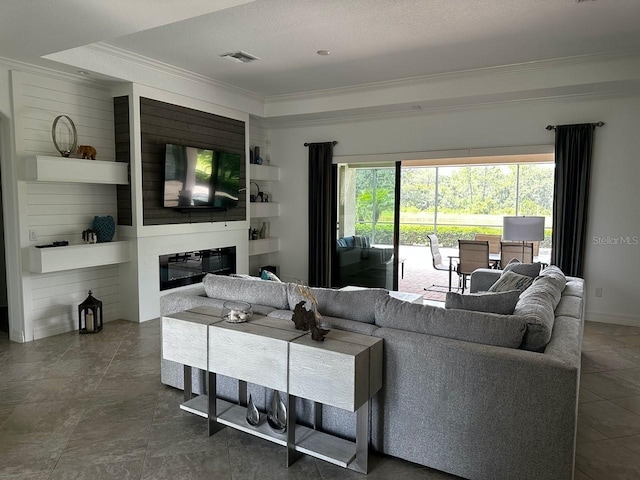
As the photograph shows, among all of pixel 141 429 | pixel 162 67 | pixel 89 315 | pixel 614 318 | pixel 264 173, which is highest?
pixel 162 67

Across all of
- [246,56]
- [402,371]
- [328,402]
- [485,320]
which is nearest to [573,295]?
[485,320]

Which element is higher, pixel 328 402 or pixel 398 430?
pixel 328 402

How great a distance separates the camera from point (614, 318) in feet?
18.3

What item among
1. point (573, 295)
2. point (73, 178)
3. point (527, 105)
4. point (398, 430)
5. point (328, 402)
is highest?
point (527, 105)

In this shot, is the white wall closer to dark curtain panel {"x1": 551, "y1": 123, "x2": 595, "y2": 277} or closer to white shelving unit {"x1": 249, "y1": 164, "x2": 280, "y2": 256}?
dark curtain panel {"x1": 551, "y1": 123, "x2": 595, "y2": 277}

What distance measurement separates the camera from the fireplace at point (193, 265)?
5.78 metres

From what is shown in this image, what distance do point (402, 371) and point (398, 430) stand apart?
0.34 metres

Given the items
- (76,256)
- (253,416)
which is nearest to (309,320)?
(253,416)

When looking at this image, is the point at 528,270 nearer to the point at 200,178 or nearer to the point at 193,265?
the point at 200,178

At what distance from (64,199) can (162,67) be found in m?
1.84

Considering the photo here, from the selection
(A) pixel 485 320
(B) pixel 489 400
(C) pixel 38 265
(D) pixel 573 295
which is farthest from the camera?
(C) pixel 38 265

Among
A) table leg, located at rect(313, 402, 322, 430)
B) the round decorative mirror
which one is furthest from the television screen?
table leg, located at rect(313, 402, 322, 430)

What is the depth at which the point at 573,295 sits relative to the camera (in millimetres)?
3611

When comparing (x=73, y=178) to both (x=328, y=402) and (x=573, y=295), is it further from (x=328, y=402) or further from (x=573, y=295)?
(x=573, y=295)
